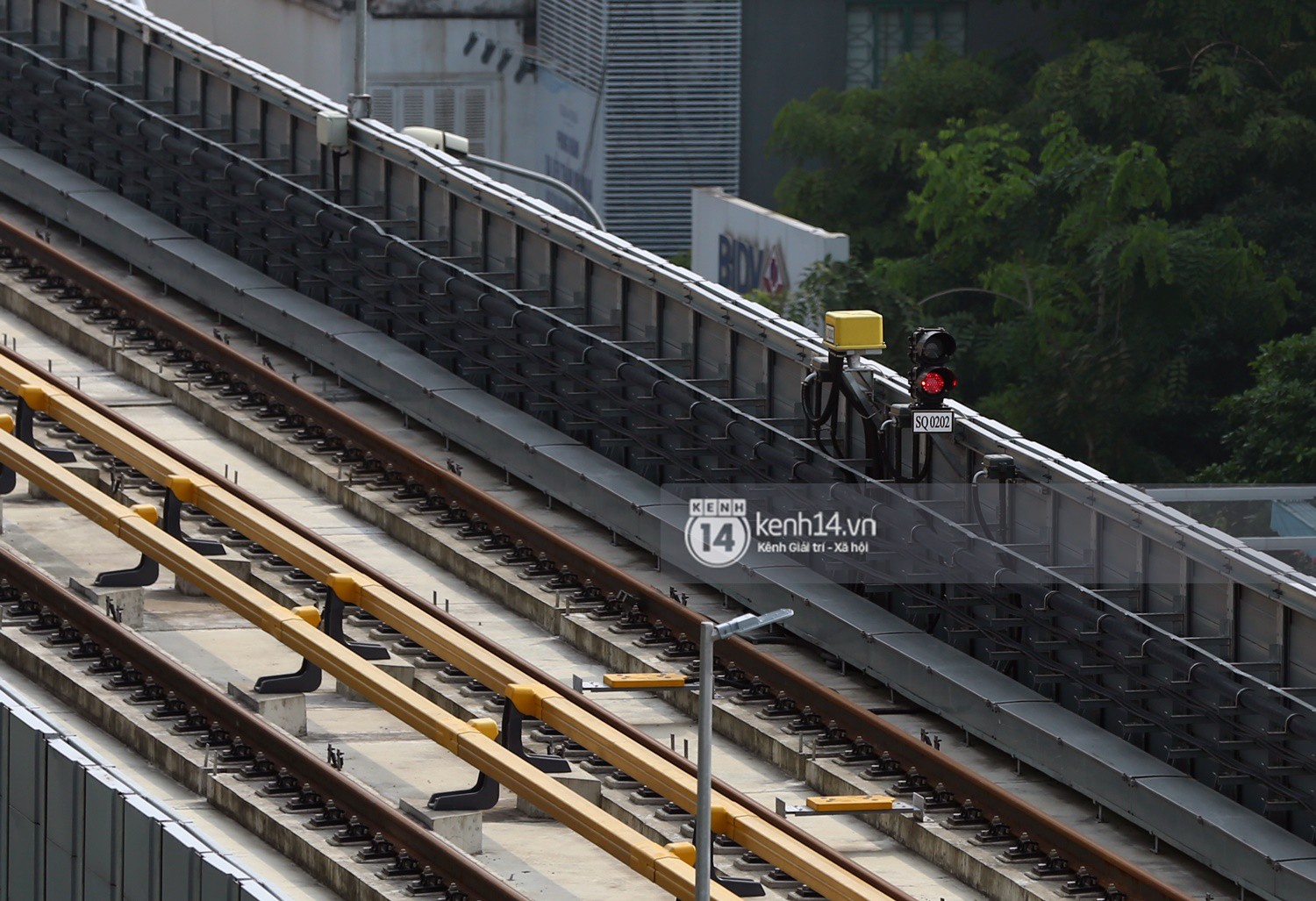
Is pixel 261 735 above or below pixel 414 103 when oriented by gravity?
below

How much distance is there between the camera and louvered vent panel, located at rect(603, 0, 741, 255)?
52.0m

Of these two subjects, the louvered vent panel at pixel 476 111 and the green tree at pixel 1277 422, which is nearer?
the green tree at pixel 1277 422

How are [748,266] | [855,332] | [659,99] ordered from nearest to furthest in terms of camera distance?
[855,332] < [748,266] < [659,99]

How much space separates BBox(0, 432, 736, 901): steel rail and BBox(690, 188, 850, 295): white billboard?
17.7 m

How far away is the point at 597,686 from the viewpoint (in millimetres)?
21516

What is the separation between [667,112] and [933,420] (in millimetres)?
31086

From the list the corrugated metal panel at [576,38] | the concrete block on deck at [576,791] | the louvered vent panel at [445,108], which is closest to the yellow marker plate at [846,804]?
the concrete block on deck at [576,791]

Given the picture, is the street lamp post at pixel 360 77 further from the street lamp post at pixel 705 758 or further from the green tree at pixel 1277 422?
the green tree at pixel 1277 422

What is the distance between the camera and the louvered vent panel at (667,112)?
52.0 m

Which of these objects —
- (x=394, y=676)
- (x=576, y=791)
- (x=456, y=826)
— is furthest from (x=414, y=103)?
(x=456, y=826)

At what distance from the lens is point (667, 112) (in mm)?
52625
